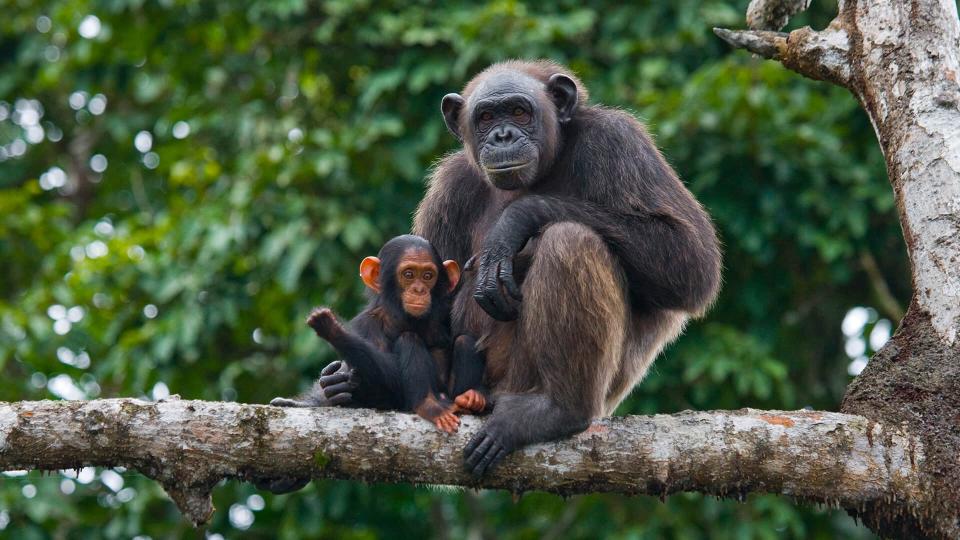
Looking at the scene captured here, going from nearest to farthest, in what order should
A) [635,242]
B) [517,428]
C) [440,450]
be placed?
[440,450]
[517,428]
[635,242]

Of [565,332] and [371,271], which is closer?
[565,332]

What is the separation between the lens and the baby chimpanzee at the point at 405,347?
6.12 meters

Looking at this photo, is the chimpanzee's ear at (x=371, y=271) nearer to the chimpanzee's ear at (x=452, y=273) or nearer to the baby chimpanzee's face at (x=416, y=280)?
the baby chimpanzee's face at (x=416, y=280)

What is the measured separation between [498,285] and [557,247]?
1.29 ft

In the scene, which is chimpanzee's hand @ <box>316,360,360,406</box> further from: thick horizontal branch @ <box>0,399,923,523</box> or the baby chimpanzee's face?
the baby chimpanzee's face

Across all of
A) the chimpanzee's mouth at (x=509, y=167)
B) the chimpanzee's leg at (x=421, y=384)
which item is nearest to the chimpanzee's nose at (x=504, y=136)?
the chimpanzee's mouth at (x=509, y=167)

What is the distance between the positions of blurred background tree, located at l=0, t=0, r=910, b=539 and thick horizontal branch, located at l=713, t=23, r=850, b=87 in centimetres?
331

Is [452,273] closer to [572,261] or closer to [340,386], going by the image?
[572,261]

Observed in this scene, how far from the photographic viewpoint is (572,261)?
20.3 feet

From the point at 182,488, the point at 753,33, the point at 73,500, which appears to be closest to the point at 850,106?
the point at 753,33

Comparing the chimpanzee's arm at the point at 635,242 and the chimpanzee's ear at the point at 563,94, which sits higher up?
the chimpanzee's ear at the point at 563,94

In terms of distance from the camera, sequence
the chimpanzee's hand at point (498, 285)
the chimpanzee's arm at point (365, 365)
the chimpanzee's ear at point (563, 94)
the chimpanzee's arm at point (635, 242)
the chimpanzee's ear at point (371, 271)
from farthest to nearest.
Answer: the chimpanzee's ear at point (563, 94), the chimpanzee's ear at point (371, 271), the chimpanzee's arm at point (635, 242), the chimpanzee's hand at point (498, 285), the chimpanzee's arm at point (365, 365)

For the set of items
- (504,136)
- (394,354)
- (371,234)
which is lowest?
(371,234)

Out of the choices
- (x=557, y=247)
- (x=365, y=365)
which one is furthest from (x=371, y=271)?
(x=557, y=247)
